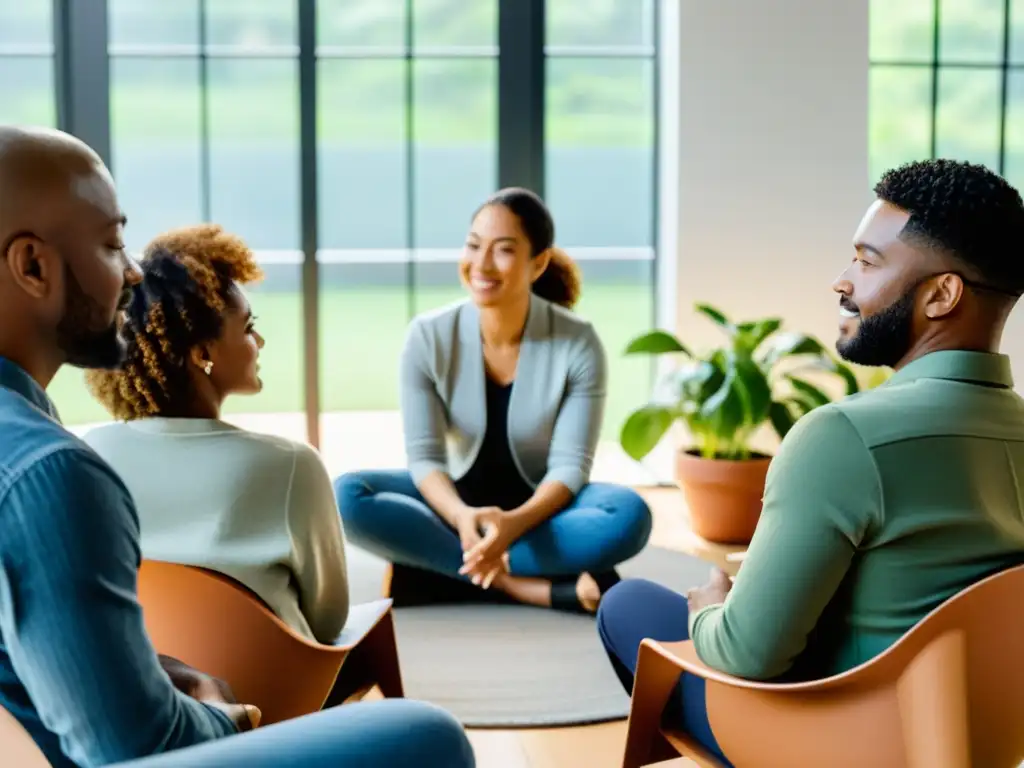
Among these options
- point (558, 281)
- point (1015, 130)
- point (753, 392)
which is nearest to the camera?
point (558, 281)

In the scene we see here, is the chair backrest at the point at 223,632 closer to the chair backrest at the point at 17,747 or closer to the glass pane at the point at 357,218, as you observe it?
the chair backrest at the point at 17,747

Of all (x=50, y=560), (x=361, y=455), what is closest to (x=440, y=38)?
(x=361, y=455)

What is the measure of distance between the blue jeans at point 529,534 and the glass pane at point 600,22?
2237 millimetres

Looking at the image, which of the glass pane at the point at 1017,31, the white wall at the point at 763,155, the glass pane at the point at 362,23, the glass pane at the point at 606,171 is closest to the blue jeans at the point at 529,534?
the white wall at the point at 763,155

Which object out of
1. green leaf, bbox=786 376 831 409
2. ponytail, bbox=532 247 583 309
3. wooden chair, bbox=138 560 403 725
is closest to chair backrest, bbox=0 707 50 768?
wooden chair, bbox=138 560 403 725

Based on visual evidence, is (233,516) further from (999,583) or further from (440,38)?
(440,38)

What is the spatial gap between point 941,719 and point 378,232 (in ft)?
12.9

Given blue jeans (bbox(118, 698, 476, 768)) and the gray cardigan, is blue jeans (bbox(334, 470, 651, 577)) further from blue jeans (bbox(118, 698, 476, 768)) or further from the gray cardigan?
blue jeans (bbox(118, 698, 476, 768))

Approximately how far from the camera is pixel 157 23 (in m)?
5.07

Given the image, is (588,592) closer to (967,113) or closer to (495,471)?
(495,471)

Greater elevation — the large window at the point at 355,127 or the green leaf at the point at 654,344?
the large window at the point at 355,127

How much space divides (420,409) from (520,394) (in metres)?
0.27

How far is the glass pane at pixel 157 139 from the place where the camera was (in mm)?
→ 5012

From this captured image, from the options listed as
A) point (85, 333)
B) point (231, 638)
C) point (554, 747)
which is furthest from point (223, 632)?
point (554, 747)
